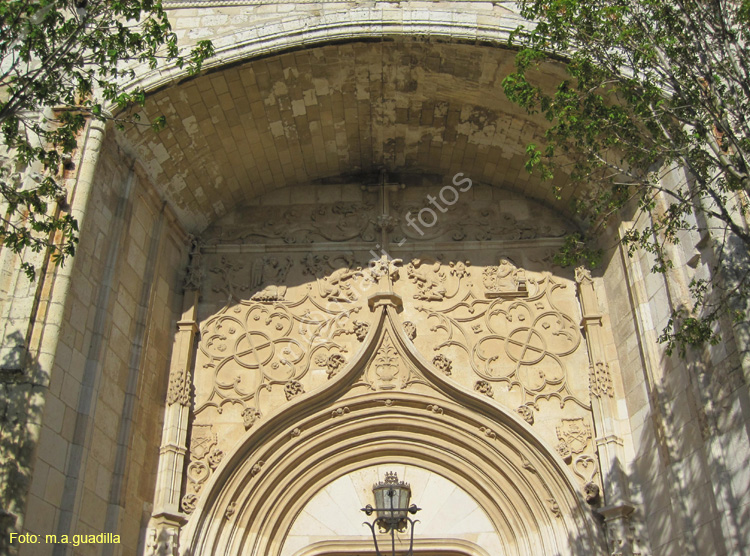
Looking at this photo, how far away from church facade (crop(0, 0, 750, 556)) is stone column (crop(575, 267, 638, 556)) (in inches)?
0.8

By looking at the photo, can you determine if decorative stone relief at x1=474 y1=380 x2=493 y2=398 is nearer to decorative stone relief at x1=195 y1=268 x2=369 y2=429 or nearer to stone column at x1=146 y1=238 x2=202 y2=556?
decorative stone relief at x1=195 y1=268 x2=369 y2=429

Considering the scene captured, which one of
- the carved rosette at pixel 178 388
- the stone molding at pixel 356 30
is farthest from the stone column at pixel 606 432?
the carved rosette at pixel 178 388

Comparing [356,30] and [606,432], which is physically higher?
[356,30]

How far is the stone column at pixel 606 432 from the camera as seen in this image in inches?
245

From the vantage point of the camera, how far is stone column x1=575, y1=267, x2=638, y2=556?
6.23 metres

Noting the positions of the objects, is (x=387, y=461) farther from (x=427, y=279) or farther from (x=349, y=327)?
(x=427, y=279)

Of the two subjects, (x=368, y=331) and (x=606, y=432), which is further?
(x=368, y=331)

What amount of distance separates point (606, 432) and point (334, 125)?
394 cm

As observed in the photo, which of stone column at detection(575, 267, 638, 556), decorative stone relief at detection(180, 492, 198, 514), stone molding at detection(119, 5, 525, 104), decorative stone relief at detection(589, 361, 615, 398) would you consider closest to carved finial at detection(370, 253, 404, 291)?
stone column at detection(575, 267, 638, 556)

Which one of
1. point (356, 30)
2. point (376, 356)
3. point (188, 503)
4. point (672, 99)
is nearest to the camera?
point (672, 99)

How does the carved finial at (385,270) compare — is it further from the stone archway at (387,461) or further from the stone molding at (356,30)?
the stone molding at (356,30)

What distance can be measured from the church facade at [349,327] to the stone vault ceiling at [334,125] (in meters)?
0.02

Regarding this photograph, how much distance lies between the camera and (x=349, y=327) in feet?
25.1

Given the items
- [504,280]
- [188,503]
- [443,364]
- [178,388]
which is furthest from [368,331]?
[188,503]
